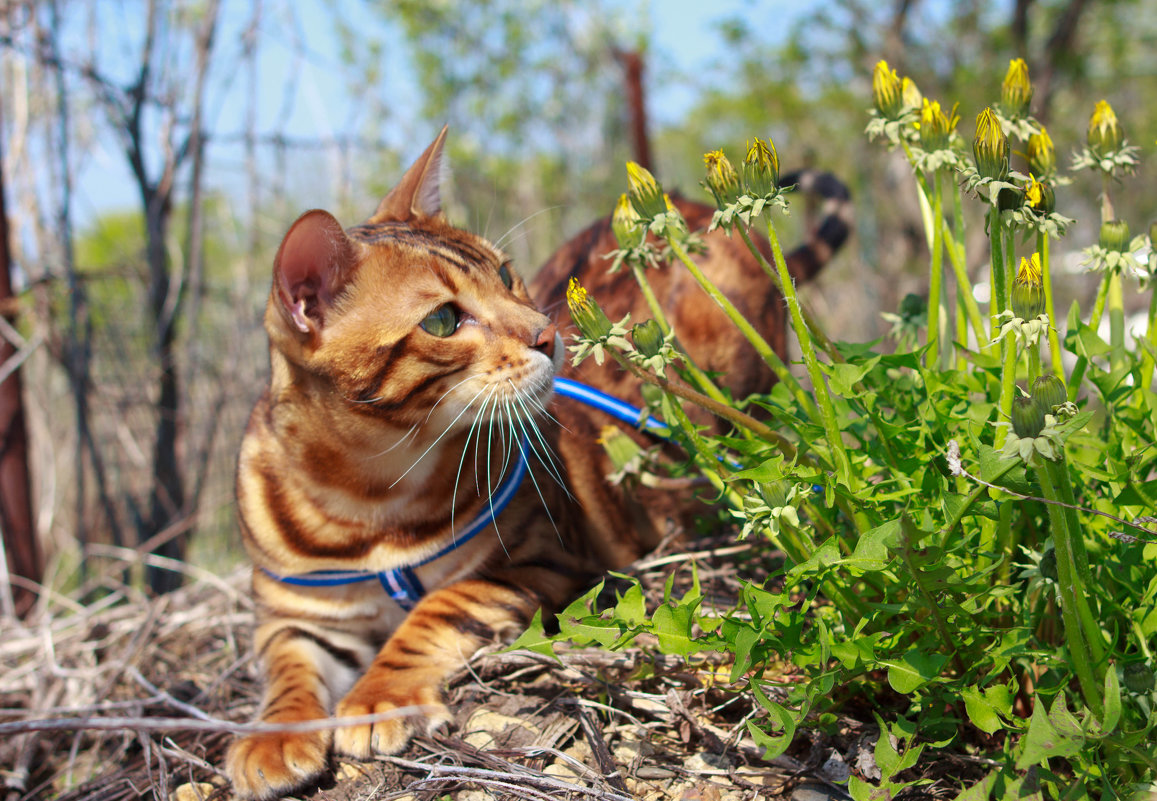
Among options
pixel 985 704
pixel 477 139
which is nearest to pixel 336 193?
pixel 477 139

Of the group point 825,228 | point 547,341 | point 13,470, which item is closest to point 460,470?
point 547,341

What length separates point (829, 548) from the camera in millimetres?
1116

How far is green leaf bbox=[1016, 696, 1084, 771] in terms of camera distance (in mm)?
979

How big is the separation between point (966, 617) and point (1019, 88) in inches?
32.6

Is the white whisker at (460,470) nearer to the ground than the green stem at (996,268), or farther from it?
nearer to the ground

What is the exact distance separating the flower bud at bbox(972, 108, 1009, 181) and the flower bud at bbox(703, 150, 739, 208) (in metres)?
0.32

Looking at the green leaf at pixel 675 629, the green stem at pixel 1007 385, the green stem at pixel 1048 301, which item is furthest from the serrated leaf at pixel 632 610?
the green stem at pixel 1048 301

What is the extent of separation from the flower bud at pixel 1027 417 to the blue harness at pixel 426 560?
0.92 m

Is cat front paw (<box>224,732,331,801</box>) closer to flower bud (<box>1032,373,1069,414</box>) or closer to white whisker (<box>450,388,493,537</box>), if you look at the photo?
white whisker (<box>450,388,493,537</box>)

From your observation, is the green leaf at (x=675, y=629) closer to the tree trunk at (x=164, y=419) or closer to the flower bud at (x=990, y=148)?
the flower bud at (x=990, y=148)

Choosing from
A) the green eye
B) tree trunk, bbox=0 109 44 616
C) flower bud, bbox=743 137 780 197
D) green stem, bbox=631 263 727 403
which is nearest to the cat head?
the green eye

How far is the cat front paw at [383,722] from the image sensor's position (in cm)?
149

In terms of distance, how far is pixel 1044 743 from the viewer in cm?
100

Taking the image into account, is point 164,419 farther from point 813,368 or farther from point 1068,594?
point 1068,594
